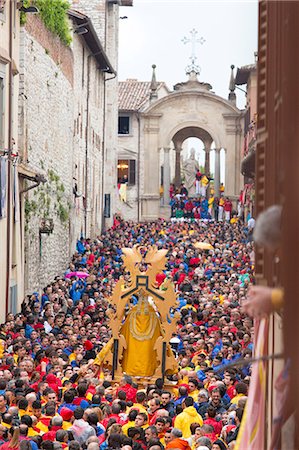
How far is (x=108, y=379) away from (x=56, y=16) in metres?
17.8

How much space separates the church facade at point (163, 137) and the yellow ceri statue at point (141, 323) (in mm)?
39368

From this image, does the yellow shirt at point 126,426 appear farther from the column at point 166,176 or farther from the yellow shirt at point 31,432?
the column at point 166,176

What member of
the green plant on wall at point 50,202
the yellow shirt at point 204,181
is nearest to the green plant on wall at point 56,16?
the green plant on wall at point 50,202

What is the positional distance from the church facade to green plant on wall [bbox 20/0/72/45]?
22.8 meters

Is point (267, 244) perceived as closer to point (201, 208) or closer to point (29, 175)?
point (29, 175)

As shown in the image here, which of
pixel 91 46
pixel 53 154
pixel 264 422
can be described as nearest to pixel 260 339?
pixel 264 422

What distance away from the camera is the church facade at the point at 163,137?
→ 2274 inches

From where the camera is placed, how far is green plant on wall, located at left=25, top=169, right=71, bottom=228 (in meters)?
28.8

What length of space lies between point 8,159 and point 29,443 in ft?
47.0

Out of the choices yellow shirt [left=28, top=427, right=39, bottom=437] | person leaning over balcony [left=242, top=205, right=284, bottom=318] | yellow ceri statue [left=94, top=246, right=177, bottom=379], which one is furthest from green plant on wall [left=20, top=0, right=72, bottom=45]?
person leaning over balcony [left=242, top=205, right=284, bottom=318]

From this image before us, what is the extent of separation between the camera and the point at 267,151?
20.0 ft

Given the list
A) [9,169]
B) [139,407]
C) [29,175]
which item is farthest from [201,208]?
[139,407]

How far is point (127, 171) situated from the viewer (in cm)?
6197

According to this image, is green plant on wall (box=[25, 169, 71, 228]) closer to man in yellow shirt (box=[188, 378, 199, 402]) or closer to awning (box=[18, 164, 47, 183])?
awning (box=[18, 164, 47, 183])
